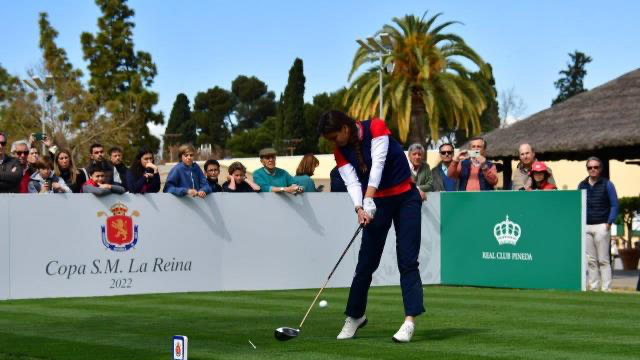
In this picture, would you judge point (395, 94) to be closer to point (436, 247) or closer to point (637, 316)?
point (436, 247)

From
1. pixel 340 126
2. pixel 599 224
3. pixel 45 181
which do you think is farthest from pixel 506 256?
pixel 340 126

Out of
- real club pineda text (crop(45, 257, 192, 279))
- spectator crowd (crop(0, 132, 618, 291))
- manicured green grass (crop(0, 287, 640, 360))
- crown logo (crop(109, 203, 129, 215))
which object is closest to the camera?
manicured green grass (crop(0, 287, 640, 360))

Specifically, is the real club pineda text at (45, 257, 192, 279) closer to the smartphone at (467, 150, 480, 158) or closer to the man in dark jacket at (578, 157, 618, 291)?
the smartphone at (467, 150, 480, 158)

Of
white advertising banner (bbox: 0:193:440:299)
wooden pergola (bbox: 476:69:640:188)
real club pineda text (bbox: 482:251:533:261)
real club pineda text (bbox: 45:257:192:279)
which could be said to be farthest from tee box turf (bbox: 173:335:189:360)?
wooden pergola (bbox: 476:69:640:188)

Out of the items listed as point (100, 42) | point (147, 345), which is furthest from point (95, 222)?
point (100, 42)

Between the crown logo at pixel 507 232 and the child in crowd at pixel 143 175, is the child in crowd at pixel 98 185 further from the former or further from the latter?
the crown logo at pixel 507 232

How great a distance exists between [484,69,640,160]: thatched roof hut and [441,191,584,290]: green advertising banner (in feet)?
22.3

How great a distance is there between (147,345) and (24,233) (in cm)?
635

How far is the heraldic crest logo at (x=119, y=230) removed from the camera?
51.1ft

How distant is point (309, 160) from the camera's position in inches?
701

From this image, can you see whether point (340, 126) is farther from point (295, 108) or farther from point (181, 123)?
point (181, 123)

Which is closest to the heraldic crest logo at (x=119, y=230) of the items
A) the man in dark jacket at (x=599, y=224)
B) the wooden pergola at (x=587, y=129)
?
the man in dark jacket at (x=599, y=224)

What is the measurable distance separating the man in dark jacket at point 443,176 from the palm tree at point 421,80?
26357mm

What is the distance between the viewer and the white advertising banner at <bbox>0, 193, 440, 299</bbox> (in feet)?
49.6
